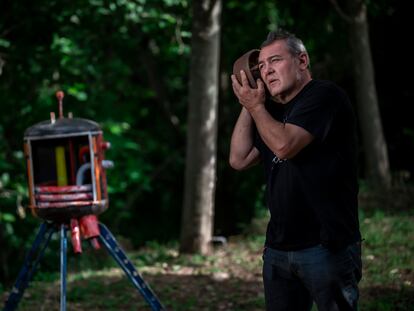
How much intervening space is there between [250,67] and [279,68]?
17 centimetres

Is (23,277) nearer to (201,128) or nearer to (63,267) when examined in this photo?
(63,267)

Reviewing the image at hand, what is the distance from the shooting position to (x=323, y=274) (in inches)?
127

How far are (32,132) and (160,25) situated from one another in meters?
5.20

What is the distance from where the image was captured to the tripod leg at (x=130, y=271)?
5.36 meters

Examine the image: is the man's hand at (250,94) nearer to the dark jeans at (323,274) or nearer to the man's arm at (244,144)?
the man's arm at (244,144)

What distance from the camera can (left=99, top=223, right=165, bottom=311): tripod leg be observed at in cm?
536

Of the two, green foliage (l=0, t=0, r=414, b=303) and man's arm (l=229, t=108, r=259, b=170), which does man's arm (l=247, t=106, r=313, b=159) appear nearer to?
man's arm (l=229, t=108, r=259, b=170)

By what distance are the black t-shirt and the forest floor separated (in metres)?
2.48

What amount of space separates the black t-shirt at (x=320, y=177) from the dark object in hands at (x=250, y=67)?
193 millimetres

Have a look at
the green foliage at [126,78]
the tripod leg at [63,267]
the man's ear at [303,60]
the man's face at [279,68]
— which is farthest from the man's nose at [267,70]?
the green foliage at [126,78]

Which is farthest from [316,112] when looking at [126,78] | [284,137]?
[126,78]

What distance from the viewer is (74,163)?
552 cm

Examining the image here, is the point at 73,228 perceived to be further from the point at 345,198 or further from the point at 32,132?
the point at 345,198

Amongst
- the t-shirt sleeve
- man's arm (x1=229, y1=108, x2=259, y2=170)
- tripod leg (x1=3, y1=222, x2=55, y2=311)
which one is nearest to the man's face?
the t-shirt sleeve
